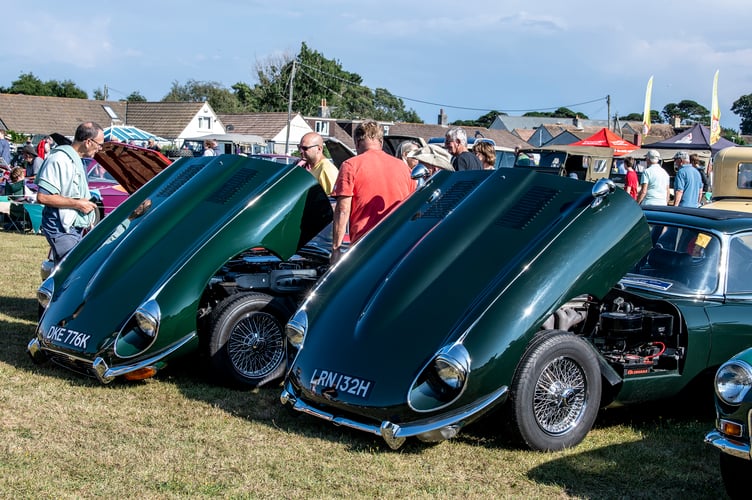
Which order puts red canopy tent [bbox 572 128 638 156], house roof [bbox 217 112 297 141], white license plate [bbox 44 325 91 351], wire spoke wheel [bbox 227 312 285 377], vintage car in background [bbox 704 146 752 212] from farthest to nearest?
house roof [bbox 217 112 297 141]
red canopy tent [bbox 572 128 638 156]
vintage car in background [bbox 704 146 752 212]
wire spoke wheel [bbox 227 312 285 377]
white license plate [bbox 44 325 91 351]

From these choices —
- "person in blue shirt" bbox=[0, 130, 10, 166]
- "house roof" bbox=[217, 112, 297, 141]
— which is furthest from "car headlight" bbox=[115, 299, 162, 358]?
"house roof" bbox=[217, 112, 297, 141]

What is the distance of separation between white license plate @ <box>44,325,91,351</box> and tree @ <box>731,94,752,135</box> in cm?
14156

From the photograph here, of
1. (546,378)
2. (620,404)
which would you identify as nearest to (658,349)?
(620,404)

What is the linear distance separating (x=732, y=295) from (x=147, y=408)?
12.8 feet

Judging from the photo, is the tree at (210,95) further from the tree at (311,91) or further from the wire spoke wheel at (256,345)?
the wire spoke wheel at (256,345)

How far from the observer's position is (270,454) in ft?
14.9

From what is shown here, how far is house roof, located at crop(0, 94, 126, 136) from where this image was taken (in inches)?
2379

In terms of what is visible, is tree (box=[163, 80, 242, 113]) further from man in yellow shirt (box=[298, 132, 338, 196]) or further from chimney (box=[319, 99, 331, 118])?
man in yellow shirt (box=[298, 132, 338, 196])

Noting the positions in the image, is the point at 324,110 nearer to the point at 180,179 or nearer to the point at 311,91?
the point at 311,91

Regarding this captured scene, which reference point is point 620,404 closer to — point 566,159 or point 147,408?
point 147,408

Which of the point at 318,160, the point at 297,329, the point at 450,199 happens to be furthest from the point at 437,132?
the point at 297,329

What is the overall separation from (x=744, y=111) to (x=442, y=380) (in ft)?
479

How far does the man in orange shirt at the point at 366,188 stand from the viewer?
634 centimetres

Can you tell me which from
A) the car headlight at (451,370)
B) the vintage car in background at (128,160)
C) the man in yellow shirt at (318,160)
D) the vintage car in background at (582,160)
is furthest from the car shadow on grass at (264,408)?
the vintage car in background at (582,160)
